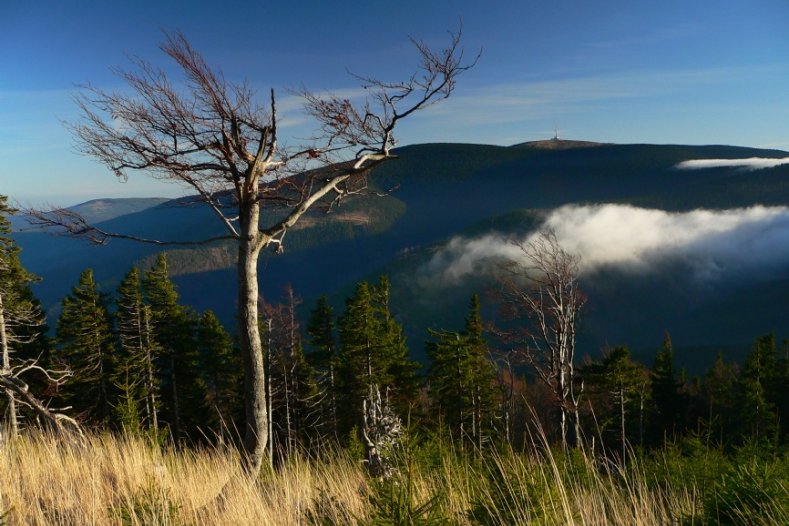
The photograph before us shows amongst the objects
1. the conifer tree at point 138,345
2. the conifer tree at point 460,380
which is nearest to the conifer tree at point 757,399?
the conifer tree at point 460,380

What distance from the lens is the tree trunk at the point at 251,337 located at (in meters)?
5.50

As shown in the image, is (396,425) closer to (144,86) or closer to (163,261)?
(144,86)

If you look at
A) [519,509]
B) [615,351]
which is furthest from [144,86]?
[615,351]

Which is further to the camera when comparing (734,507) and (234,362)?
(234,362)

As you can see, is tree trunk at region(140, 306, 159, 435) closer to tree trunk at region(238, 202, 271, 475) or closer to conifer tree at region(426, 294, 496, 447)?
conifer tree at region(426, 294, 496, 447)

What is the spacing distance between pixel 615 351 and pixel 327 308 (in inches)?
639

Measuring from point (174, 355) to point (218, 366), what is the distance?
2.68m

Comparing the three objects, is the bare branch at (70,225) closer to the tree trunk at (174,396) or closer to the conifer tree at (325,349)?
the conifer tree at (325,349)

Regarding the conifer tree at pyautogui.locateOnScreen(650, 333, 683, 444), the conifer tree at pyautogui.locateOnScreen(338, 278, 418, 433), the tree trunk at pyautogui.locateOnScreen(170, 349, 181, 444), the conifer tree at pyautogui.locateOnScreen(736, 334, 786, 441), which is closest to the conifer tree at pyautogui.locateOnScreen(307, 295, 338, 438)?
the conifer tree at pyautogui.locateOnScreen(338, 278, 418, 433)

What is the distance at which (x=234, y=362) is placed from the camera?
2769 centimetres

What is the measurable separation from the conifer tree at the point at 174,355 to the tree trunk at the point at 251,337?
2222 centimetres

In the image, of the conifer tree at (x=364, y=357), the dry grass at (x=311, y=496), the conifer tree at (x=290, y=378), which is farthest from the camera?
the conifer tree at (x=290, y=378)

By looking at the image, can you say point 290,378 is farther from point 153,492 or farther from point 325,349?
point 153,492

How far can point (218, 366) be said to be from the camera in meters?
28.0
